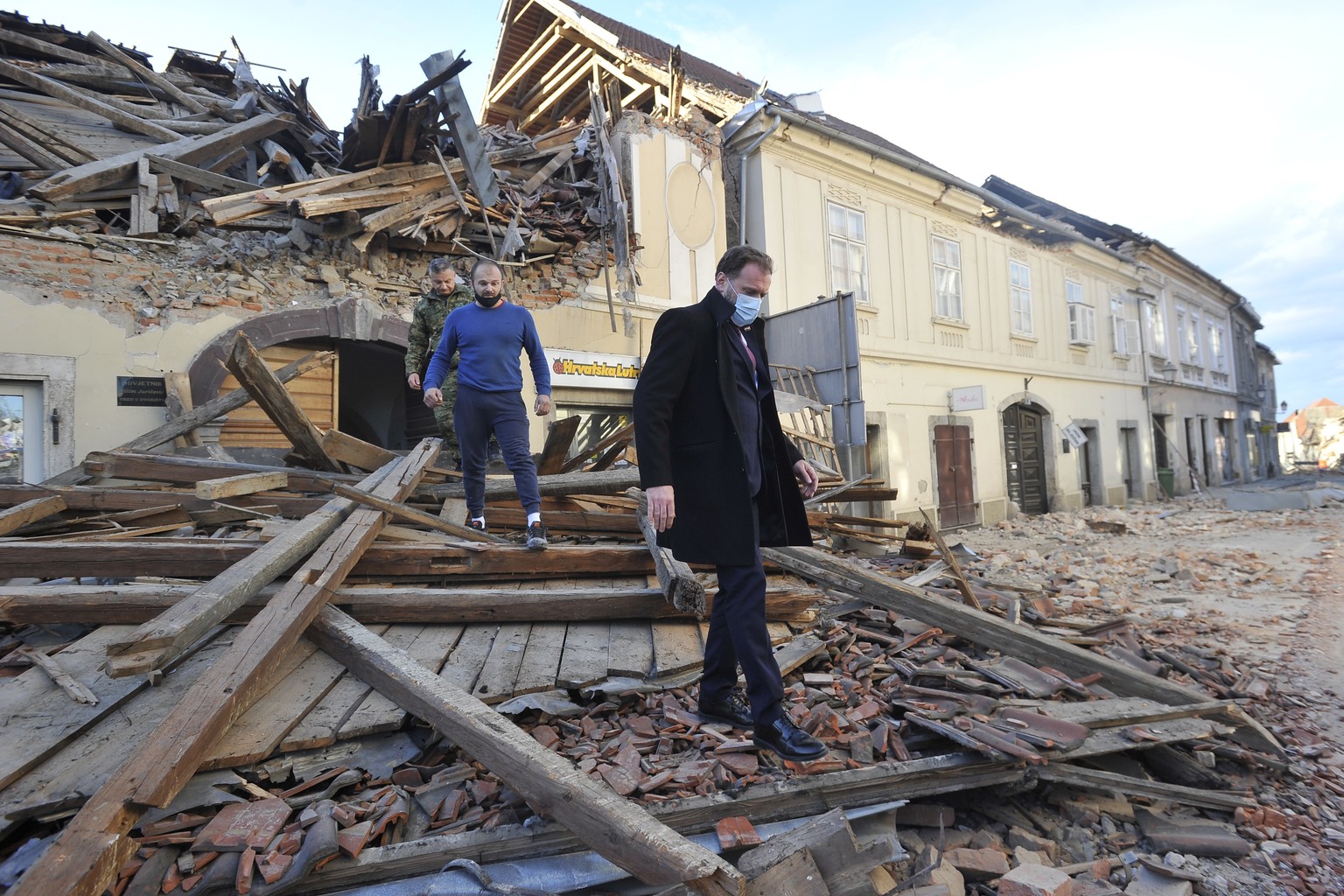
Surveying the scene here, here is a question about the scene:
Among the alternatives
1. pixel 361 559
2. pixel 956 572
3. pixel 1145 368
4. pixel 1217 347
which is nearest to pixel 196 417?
pixel 361 559

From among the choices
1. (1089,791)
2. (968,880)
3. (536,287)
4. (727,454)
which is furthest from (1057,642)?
(536,287)

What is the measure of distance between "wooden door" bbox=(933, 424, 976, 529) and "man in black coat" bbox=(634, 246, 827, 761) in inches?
477

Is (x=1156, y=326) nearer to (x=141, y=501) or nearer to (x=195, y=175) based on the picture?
(x=195, y=175)

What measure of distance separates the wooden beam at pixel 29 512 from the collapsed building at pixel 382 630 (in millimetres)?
18

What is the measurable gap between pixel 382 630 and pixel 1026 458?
17.2 meters

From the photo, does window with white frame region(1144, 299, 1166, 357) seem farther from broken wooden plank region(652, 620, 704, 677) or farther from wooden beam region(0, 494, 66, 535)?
wooden beam region(0, 494, 66, 535)

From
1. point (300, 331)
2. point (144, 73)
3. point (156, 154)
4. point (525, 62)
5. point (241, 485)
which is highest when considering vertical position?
point (525, 62)

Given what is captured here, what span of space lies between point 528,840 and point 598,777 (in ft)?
1.13

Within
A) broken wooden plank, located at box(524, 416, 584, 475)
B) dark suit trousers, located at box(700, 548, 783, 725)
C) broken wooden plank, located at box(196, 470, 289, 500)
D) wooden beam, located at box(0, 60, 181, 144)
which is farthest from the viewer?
wooden beam, located at box(0, 60, 181, 144)

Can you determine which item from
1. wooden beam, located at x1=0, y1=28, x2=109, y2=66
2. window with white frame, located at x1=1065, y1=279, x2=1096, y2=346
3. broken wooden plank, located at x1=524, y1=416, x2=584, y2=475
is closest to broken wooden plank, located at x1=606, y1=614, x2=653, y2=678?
broken wooden plank, located at x1=524, y1=416, x2=584, y2=475

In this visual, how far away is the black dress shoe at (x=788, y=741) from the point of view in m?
2.34

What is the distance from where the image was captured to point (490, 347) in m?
4.30

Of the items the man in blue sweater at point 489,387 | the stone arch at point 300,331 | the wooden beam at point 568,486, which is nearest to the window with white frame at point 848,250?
the stone arch at point 300,331

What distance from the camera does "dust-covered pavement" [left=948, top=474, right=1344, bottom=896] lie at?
2.64 meters
